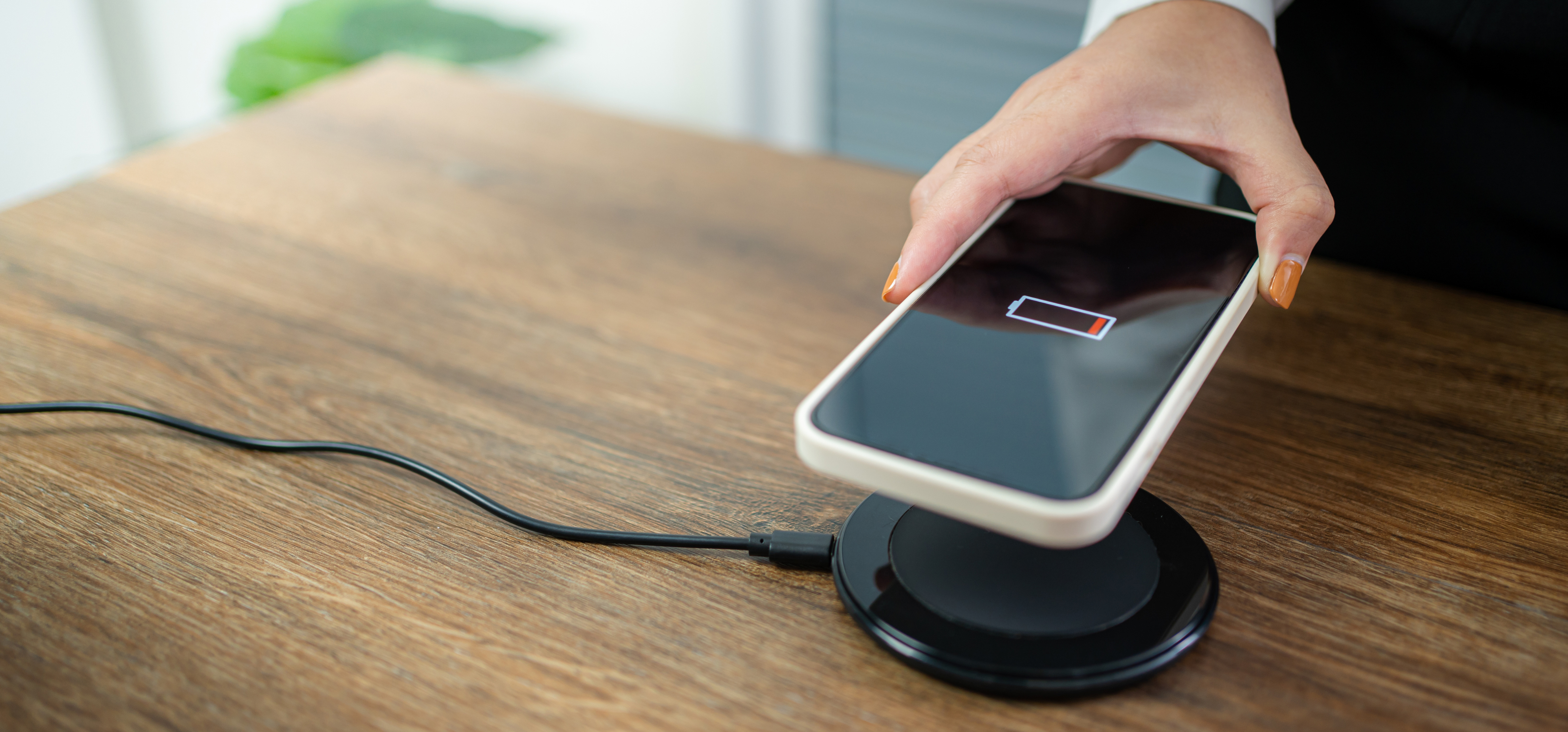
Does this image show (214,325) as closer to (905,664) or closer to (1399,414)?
(905,664)

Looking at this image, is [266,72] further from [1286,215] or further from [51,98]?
[1286,215]

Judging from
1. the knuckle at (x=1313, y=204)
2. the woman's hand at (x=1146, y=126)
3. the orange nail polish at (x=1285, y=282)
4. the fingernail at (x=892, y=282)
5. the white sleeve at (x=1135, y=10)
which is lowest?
the orange nail polish at (x=1285, y=282)

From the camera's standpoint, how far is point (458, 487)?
1.42 ft

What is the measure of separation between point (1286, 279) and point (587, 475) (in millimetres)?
320

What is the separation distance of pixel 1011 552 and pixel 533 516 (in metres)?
0.20

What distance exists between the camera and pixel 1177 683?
34 cm

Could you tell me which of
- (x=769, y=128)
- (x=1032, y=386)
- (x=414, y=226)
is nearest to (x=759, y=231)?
(x=414, y=226)

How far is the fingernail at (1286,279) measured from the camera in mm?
422

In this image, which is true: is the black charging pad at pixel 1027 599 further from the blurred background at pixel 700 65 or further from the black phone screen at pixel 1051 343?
the blurred background at pixel 700 65

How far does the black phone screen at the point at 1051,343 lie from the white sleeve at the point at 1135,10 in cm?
12

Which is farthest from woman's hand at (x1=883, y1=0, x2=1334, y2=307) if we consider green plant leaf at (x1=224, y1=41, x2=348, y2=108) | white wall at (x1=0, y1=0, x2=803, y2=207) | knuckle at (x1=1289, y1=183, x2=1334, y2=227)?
green plant leaf at (x1=224, y1=41, x2=348, y2=108)

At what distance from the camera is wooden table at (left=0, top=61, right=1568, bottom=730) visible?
13.5 inches

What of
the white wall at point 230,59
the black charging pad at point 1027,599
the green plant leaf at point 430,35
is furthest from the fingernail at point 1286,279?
the green plant leaf at point 430,35

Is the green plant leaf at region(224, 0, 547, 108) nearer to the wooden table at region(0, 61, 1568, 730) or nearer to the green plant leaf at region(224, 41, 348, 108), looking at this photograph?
the green plant leaf at region(224, 41, 348, 108)
